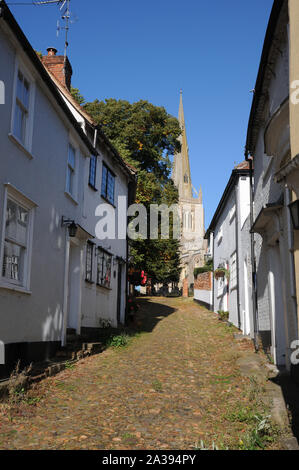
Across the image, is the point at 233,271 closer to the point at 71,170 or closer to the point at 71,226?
the point at 71,170

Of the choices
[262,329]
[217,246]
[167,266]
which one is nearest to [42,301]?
[262,329]

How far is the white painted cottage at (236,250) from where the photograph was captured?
1516 centimetres

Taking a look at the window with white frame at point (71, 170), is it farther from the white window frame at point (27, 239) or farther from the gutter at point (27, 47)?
the white window frame at point (27, 239)

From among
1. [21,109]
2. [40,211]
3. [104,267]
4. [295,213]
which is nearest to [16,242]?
[40,211]

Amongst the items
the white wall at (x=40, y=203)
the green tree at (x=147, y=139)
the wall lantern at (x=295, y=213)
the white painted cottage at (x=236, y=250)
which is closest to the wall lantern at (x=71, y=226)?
the white wall at (x=40, y=203)

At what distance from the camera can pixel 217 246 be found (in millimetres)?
24672

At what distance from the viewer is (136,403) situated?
24.6 ft

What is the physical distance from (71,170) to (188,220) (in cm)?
7405

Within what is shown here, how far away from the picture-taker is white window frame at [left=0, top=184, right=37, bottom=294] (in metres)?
8.10

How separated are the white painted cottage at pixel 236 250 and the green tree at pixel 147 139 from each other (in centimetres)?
602

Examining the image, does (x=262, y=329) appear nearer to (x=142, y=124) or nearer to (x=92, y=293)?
(x=92, y=293)

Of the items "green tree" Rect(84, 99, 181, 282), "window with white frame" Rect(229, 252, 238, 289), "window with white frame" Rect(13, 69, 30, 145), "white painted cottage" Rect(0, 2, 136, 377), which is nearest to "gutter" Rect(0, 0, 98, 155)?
"white painted cottage" Rect(0, 2, 136, 377)

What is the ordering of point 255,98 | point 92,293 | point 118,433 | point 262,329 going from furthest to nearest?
point 92,293
point 262,329
point 255,98
point 118,433

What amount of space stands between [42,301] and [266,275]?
18.5 feet
